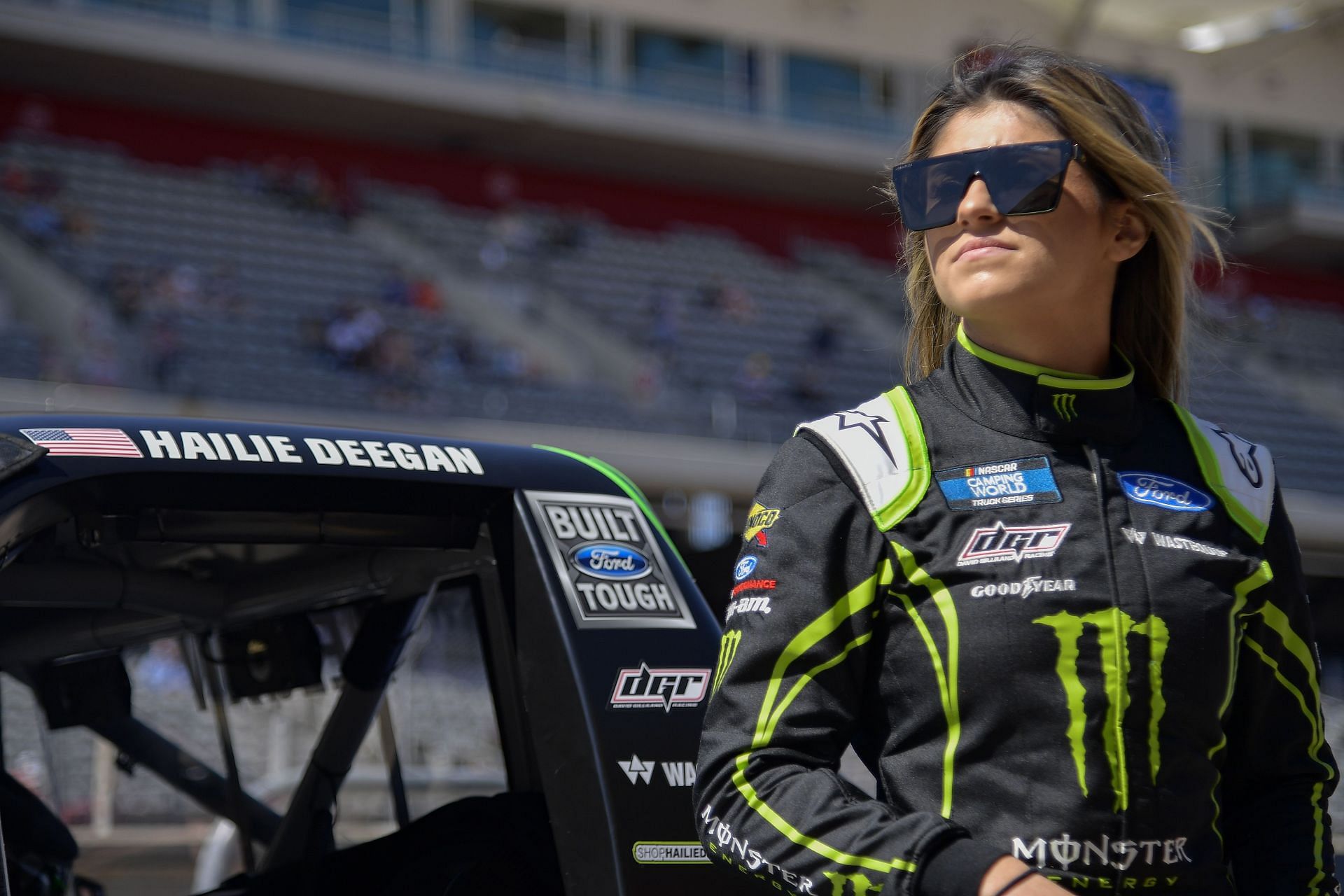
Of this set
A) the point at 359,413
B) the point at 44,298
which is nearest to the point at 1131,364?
the point at 359,413

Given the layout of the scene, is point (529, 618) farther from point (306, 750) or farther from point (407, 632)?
point (306, 750)

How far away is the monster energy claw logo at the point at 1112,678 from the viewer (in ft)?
4.51

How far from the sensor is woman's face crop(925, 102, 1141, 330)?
153 cm

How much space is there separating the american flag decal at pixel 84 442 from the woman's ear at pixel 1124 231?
121 cm

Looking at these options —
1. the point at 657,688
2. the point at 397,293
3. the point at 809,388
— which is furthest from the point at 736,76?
the point at 657,688

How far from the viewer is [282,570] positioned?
270 cm

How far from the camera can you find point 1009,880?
49.9 inches

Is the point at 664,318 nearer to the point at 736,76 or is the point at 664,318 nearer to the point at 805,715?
the point at 736,76

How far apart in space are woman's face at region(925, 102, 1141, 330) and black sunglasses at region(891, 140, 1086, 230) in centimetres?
1

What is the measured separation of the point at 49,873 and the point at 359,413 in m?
11.6

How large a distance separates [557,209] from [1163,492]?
22.1 m

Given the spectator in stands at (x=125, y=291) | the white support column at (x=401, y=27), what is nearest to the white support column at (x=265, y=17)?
the white support column at (x=401, y=27)

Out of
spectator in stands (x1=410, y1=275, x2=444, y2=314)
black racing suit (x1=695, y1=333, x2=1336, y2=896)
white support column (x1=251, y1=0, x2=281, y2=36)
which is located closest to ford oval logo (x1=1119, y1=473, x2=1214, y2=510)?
black racing suit (x1=695, y1=333, x2=1336, y2=896)

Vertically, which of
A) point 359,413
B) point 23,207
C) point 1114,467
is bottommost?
point 359,413
